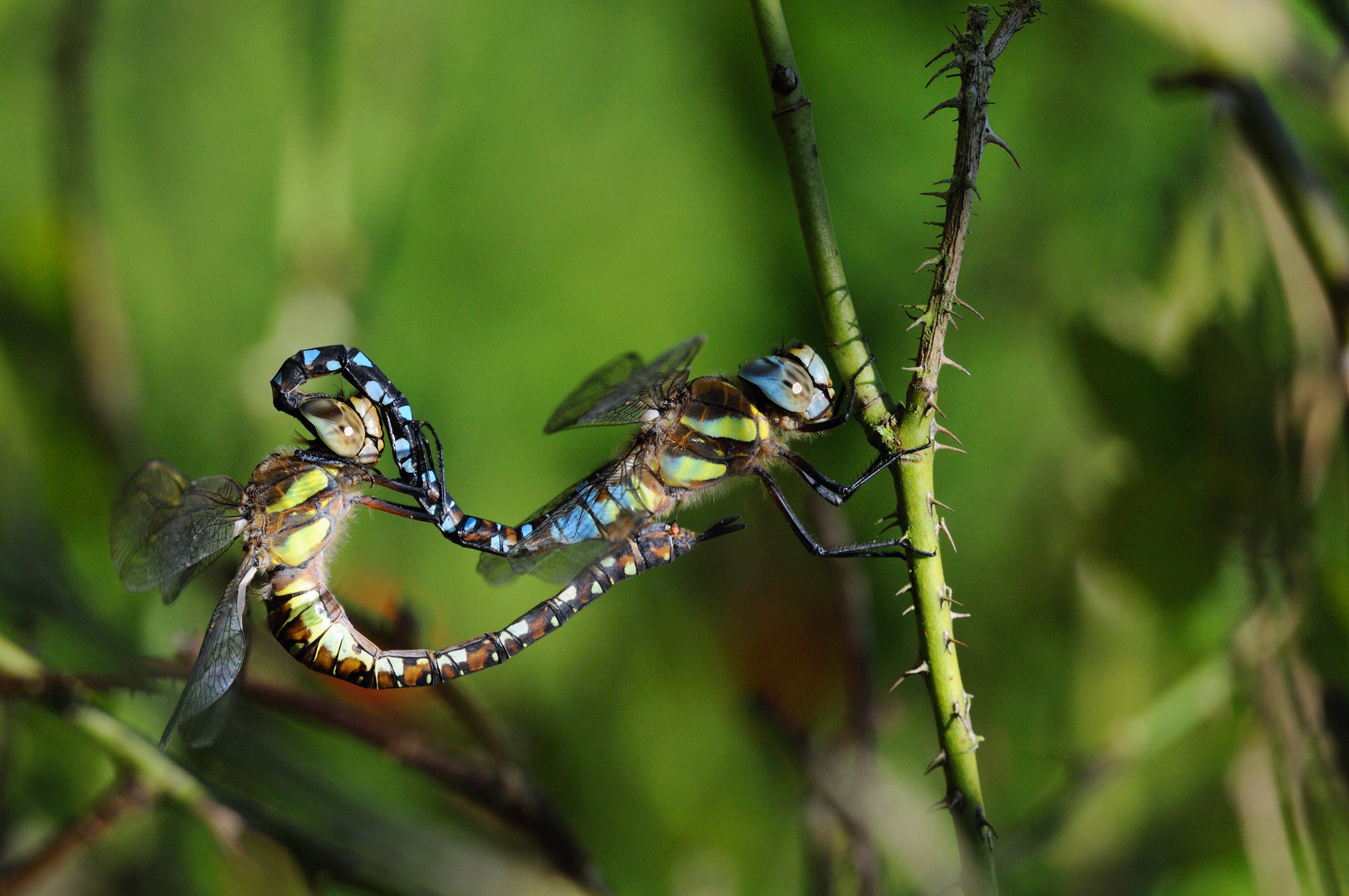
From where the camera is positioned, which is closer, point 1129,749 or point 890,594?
point 1129,749

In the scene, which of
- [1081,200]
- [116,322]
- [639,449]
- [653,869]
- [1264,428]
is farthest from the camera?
[116,322]

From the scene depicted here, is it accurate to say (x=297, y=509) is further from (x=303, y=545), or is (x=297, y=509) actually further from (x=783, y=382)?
(x=783, y=382)

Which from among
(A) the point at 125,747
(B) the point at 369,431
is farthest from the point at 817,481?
(A) the point at 125,747

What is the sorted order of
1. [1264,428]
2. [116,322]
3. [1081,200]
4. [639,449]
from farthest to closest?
1. [116,322]
2. [1081,200]
3. [639,449]
4. [1264,428]

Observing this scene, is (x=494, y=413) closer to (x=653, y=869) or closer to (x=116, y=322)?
(x=116, y=322)

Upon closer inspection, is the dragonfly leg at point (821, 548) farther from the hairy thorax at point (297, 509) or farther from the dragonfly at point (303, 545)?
the hairy thorax at point (297, 509)

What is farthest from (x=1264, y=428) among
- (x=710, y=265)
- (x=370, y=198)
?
(x=370, y=198)
